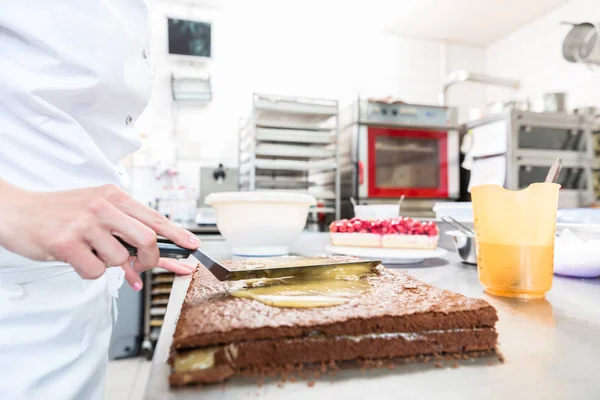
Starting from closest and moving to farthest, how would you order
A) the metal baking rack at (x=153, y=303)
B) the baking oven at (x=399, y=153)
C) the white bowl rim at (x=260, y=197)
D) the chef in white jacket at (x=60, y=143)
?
the chef in white jacket at (x=60, y=143) → the white bowl rim at (x=260, y=197) → the metal baking rack at (x=153, y=303) → the baking oven at (x=399, y=153)

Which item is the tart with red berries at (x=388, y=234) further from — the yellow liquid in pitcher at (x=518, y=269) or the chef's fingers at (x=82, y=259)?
the chef's fingers at (x=82, y=259)

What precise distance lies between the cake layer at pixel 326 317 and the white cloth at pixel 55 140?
41 centimetres

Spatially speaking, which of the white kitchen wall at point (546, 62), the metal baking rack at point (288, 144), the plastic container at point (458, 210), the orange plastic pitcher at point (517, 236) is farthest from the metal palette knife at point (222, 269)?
the white kitchen wall at point (546, 62)

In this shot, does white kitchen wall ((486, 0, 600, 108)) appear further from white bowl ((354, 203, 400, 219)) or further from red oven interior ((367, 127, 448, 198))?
white bowl ((354, 203, 400, 219))

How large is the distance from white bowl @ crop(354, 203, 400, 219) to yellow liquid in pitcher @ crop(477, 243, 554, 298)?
2.22 feet

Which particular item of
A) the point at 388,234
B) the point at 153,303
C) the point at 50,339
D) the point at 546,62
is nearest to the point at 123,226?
the point at 50,339

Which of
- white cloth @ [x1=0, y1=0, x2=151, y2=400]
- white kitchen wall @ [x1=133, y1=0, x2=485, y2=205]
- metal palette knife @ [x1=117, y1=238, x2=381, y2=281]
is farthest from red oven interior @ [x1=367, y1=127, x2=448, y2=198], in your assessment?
metal palette knife @ [x1=117, y1=238, x2=381, y2=281]

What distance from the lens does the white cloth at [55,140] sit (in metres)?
0.70

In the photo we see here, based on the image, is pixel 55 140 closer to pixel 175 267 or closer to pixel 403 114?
pixel 175 267

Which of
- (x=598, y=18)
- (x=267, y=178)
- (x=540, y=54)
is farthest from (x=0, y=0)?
(x=540, y=54)

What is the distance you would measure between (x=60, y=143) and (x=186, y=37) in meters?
3.29

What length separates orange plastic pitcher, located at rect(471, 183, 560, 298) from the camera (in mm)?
643

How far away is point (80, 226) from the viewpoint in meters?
0.48

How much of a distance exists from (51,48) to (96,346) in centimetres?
66
